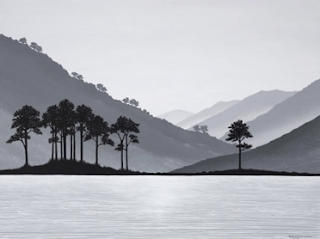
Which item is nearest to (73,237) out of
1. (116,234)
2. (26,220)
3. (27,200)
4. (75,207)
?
(116,234)

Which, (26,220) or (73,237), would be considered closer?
(73,237)

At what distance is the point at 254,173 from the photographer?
163 metres

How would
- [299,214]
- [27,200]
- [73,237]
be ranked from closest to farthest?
[73,237] → [299,214] → [27,200]

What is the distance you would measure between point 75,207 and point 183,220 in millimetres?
12928

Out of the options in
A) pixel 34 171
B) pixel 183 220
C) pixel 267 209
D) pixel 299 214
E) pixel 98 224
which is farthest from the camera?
pixel 34 171

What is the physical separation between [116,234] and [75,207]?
1782 cm

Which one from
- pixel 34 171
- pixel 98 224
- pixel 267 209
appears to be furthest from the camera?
pixel 34 171

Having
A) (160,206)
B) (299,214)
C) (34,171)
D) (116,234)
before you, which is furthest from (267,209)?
(34,171)

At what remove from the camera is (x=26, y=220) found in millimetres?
40719

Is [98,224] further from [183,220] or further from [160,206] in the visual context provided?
[160,206]

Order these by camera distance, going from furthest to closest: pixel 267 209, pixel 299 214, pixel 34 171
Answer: pixel 34 171 < pixel 267 209 < pixel 299 214

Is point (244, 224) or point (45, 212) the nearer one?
point (244, 224)

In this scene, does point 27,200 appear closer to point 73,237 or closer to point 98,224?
point 98,224

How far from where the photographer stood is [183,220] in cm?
4112
